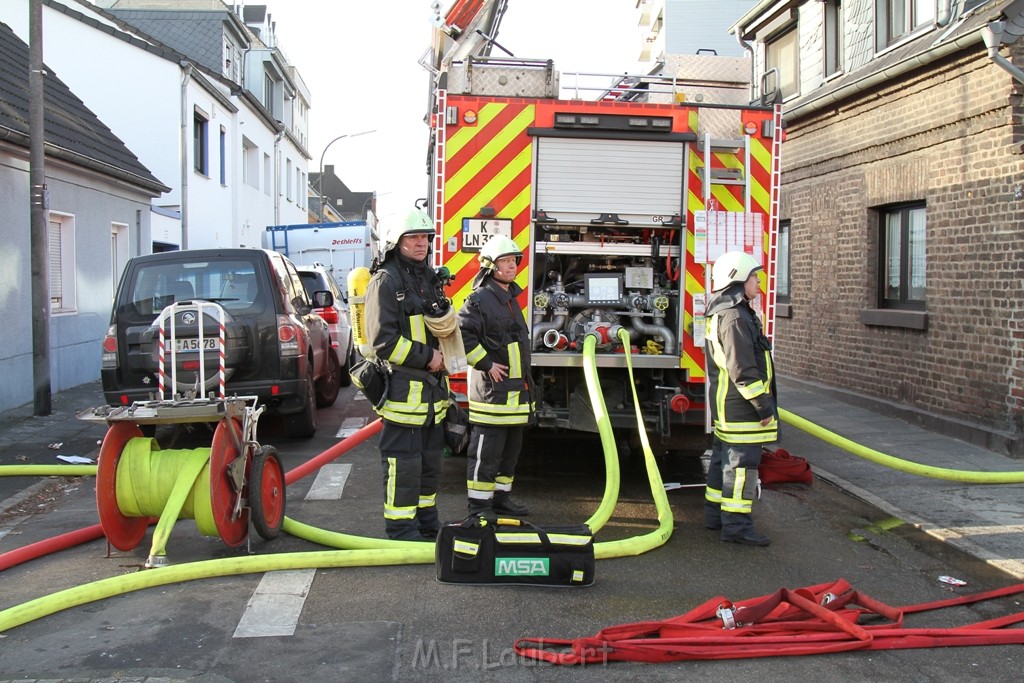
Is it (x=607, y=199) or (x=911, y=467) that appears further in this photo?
(x=607, y=199)

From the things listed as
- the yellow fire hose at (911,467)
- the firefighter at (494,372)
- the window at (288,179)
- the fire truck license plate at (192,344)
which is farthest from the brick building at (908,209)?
the window at (288,179)

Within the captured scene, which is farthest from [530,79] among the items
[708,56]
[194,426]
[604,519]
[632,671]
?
[194,426]

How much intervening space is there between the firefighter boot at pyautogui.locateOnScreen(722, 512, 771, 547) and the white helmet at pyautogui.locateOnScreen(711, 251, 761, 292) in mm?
1380

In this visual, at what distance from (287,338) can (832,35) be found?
8.73 meters

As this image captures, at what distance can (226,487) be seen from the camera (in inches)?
207

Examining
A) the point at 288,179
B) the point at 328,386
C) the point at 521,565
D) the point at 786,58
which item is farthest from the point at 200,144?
the point at 521,565

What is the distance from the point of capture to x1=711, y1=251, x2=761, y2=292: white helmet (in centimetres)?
589

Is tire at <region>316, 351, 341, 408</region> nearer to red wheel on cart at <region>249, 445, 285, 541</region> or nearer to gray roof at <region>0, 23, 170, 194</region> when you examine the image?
gray roof at <region>0, 23, 170, 194</region>

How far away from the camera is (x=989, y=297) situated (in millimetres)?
9008

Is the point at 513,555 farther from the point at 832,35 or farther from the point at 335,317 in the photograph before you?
the point at 832,35

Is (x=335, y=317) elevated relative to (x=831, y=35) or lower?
lower

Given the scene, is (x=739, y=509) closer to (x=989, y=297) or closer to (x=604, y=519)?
(x=604, y=519)

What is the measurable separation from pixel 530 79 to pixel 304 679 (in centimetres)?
475

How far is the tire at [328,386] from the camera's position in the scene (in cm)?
1180
